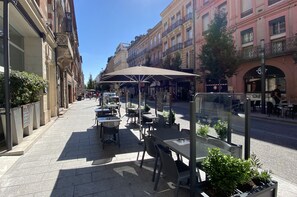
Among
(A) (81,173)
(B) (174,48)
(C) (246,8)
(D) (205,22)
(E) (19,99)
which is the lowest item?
(A) (81,173)

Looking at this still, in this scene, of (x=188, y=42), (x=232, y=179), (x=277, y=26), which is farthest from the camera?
(x=188, y=42)

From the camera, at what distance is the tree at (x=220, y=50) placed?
1623cm

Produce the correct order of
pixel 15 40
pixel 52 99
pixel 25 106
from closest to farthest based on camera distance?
pixel 25 106 < pixel 15 40 < pixel 52 99

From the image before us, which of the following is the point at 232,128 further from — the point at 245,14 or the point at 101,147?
the point at 245,14

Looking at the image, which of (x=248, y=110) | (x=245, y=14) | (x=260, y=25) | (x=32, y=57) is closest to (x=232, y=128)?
(x=248, y=110)

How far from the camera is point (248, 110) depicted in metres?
3.32

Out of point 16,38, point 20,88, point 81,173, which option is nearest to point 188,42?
point 16,38

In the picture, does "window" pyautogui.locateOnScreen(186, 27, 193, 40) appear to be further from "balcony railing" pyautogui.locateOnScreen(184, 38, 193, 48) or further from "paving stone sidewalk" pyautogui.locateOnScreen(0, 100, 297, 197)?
"paving stone sidewalk" pyautogui.locateOnScreen(0, 100, 297, 197)

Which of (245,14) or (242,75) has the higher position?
Answer: (245,14)

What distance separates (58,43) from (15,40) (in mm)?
4187

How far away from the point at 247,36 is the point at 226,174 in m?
20.0

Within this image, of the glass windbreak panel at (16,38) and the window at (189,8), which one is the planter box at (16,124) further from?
the window at (189,8)

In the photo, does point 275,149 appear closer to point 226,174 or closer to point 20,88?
point 226,174

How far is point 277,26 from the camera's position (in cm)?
1686
